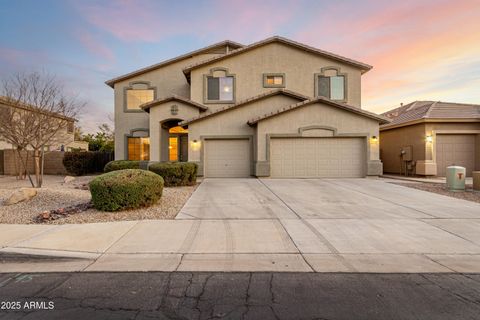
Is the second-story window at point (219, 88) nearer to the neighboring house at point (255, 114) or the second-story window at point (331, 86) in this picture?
the neighboring house at point (255, 114)

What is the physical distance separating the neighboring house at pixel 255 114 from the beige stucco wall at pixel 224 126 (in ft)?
0.21

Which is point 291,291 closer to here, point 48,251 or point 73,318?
point 73,318

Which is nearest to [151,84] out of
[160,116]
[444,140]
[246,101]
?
[160,116]

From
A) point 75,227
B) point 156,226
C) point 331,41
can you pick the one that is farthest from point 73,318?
point 331,41

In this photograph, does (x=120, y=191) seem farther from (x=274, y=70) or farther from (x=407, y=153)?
(x=407, y=153)

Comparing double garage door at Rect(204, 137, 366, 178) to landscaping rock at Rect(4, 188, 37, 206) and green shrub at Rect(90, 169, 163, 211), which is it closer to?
green shrub at Rect(90, 169, 163, 211)

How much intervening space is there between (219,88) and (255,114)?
3943 millimetres

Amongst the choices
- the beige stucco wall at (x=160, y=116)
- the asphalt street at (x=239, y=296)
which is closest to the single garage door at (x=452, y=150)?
the asphalt street at (x=239, y=296)

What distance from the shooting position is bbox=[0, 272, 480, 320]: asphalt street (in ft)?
8.78

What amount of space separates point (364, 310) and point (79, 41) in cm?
2314

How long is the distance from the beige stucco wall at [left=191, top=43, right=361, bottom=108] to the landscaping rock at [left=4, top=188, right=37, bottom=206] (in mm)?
11585

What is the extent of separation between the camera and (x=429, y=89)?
2558 centimetres

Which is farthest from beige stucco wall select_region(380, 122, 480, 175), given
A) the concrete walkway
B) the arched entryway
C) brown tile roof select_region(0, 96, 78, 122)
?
brown tile roof select_region(0, 96, 78, 122)

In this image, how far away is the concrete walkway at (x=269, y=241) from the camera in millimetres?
3885
